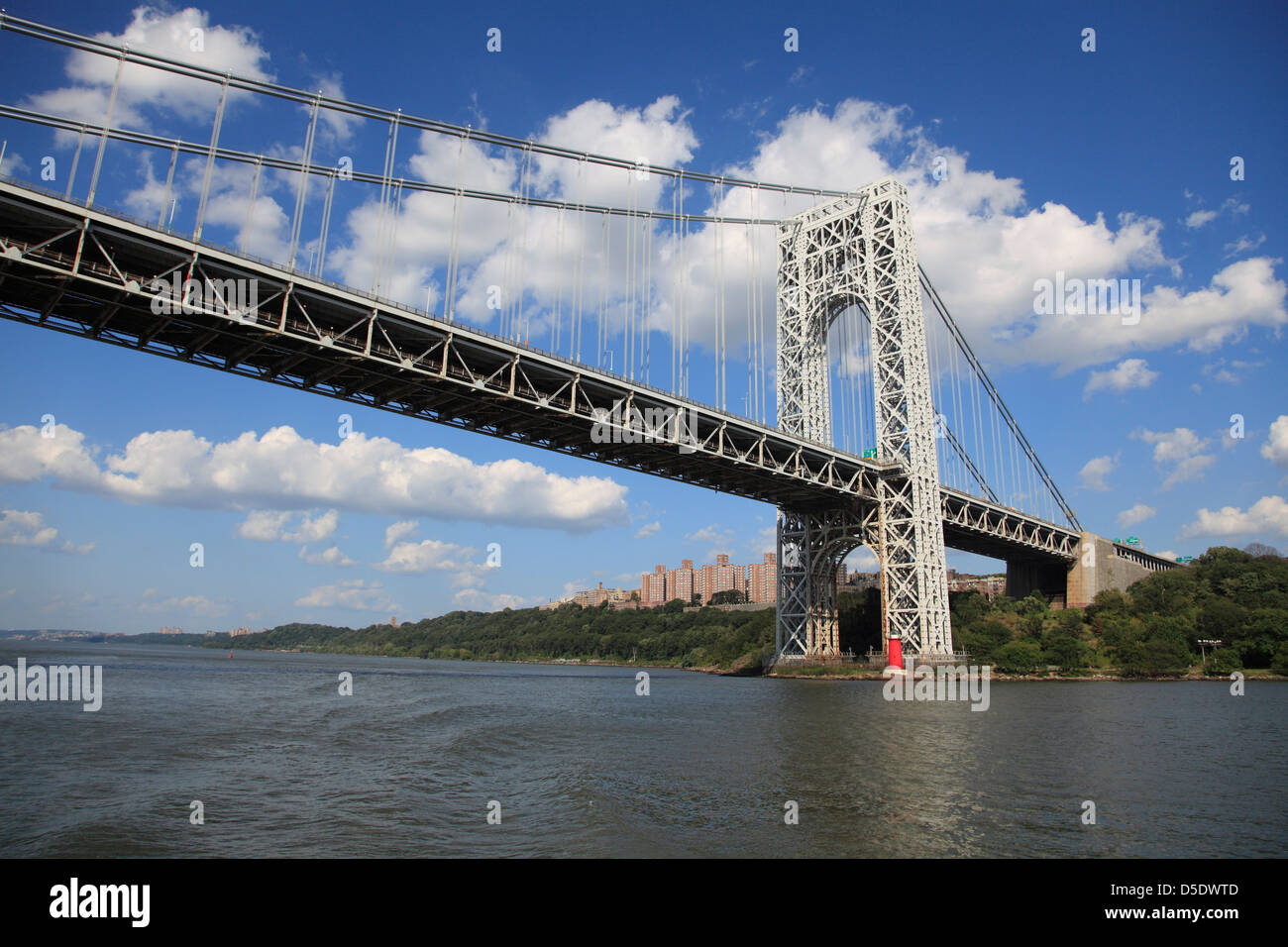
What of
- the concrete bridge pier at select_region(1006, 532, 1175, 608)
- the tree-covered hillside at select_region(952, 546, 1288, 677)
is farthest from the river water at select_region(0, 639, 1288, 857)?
the concrete bridge pier at select_region(1006, 532, 1175, 608)

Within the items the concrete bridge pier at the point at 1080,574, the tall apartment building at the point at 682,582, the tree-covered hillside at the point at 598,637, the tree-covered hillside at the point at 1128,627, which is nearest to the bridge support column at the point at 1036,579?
the concrete bridge pier at the point at 1080,574

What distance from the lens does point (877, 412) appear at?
49625mm

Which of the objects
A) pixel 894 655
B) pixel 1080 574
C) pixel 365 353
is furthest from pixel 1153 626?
pixel 365 353

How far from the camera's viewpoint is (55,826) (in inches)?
417

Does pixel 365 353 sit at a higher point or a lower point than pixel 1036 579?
higher

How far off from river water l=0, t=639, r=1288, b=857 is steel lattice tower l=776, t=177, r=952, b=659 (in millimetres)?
19684

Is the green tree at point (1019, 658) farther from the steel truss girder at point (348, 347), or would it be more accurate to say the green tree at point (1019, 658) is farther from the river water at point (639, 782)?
the river water at point (639, 782)

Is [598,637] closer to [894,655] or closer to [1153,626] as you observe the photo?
[894,655]

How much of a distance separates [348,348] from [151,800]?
19661mm

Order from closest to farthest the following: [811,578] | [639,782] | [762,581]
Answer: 1. [639,782]
2. [811,578]
3. [762,581]

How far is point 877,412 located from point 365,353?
1327 inches

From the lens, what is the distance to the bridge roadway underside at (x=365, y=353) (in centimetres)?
2297
